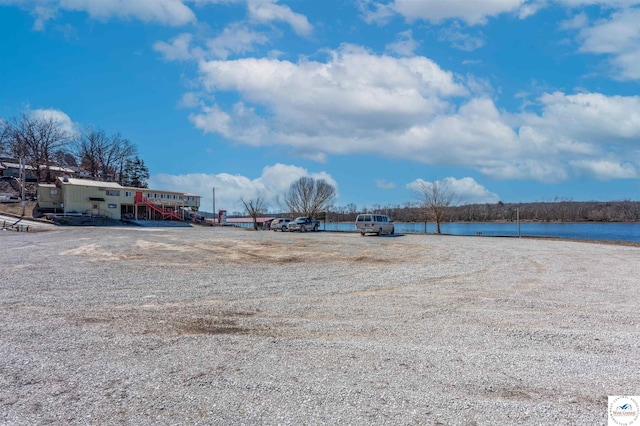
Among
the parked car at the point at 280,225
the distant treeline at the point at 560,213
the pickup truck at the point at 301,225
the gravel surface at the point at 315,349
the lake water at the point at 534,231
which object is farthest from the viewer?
the distant treeline at the point at 560,213

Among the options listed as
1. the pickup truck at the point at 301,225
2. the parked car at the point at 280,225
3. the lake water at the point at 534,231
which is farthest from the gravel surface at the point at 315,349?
the lake water at the point at 534,231

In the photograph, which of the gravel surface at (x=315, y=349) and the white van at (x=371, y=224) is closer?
the gravel surface at (x=315, y=349)

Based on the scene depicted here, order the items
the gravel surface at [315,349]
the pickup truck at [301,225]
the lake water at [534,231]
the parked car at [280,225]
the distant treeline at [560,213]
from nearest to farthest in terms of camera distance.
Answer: the gravel surface at [315,349], the pickup truck at [301,225], the parked car at [280,225], the lake water at [534,231], the distant treeline at [560,213]

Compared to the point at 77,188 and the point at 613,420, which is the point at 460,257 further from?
the point at 77,188

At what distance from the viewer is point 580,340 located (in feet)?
20.0

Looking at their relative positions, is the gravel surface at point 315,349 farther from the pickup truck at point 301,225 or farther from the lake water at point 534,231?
the lake water at point 534,231

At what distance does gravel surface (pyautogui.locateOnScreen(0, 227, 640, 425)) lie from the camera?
3.88 m

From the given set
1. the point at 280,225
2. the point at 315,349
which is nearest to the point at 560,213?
the point at 280,225

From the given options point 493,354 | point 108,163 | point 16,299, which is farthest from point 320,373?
point 108,163

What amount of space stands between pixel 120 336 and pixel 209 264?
941cm

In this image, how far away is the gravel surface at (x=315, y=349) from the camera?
3.88 meters

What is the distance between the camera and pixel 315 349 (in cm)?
564

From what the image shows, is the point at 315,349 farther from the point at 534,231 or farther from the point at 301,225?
the point at 534,231

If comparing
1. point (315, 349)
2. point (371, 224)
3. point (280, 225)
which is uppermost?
point (371, 224)
